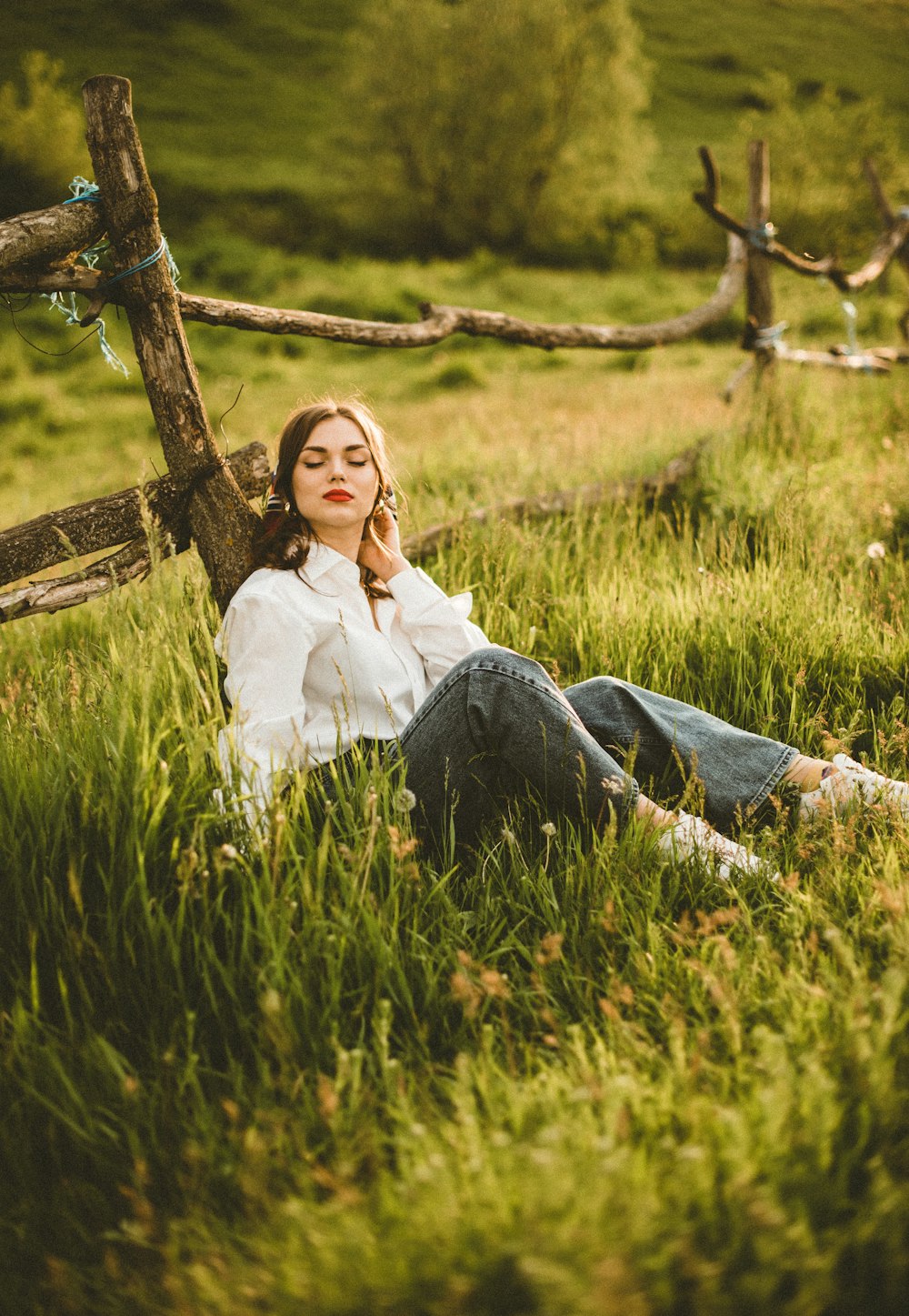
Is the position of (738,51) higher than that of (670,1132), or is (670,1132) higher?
(738,51)

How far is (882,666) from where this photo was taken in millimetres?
2869

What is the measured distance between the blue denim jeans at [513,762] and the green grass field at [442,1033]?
12cm

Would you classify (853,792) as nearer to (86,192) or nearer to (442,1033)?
(442,1033)

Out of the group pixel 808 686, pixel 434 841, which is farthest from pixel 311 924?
pixel 808 686

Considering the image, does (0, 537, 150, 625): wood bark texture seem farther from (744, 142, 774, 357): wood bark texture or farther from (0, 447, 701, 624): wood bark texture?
(744, 142, 774, 357): wood bark texture

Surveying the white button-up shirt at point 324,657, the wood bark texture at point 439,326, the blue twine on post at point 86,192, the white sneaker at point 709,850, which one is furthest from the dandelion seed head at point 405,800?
the blue twine on post at point 86,192

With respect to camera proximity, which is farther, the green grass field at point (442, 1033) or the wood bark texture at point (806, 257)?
the wood bark texture at point (806, 257)

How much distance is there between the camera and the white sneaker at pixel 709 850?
77.5 inches

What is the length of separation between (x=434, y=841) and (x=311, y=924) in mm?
507

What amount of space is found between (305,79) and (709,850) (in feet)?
134

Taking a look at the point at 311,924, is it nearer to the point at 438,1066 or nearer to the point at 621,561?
the point at 438,1066

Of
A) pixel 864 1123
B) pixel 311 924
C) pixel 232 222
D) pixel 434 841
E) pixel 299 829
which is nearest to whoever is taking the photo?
pixel 864 1123

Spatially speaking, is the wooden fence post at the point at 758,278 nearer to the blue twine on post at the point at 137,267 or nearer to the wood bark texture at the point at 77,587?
the blue twine on post at the point at 137,267

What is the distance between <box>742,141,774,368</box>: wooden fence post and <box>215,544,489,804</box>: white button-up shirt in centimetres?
384
